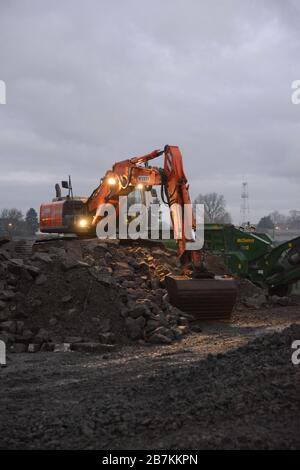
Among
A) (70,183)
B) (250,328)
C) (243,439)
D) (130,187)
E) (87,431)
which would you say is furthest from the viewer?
(70,183)

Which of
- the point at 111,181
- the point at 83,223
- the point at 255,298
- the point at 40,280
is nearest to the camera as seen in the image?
the point at 40,280

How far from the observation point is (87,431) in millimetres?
4113

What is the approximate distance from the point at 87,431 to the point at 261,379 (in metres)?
1.70

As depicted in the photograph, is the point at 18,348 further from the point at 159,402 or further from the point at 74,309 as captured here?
the point at 159,402

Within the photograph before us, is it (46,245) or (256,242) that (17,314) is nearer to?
A: (46,245)

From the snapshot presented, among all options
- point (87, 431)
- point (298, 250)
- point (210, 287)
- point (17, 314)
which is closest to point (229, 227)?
point (298, 250)

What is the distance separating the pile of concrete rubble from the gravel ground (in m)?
1.30

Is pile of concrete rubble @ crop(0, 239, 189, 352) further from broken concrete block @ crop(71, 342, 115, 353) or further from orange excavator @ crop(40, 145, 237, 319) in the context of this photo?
orange excavator @ crop(40, 145, 237, 319)

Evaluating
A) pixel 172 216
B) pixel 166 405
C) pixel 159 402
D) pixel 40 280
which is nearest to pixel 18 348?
pixel 40 280

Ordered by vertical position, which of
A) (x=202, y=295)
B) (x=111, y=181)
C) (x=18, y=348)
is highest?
(x=111, y=181)

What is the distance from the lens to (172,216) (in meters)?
11.5

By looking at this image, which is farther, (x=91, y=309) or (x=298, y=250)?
(x=298, y=250)

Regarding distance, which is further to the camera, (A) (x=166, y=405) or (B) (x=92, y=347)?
(B) (x=92, y=347)

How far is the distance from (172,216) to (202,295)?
6.55ft
